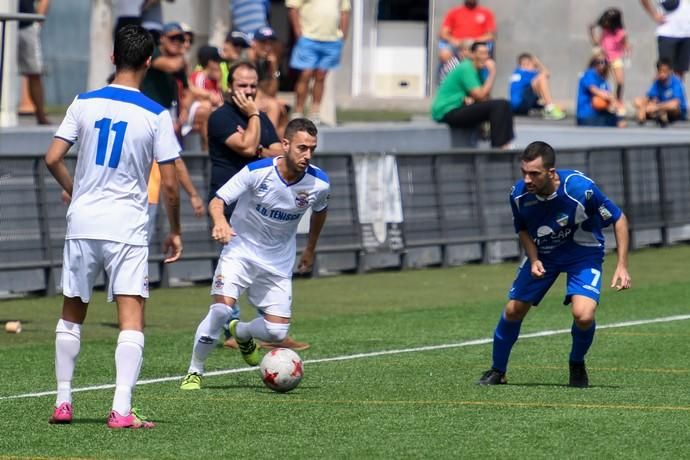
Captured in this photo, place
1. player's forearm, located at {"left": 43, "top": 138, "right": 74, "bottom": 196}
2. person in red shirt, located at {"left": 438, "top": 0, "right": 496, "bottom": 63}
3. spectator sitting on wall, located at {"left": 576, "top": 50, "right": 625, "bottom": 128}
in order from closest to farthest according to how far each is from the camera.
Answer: player's forearm, located at {"left": 43, "top": 138, "right": 74, "bottom": 196}, spectator sitting on wall, located at {"left": 576, "top": 50, "right": 625, "bottom": 128}, person in red shirt, located at {"left": 438, "top": 0, "right": 496, "bottom": 63}

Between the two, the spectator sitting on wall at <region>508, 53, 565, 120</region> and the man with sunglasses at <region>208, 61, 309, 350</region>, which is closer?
the man with sunglasses at <region>208, 61, 309, 350</region>

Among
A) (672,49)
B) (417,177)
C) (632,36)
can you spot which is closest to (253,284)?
(417,177)

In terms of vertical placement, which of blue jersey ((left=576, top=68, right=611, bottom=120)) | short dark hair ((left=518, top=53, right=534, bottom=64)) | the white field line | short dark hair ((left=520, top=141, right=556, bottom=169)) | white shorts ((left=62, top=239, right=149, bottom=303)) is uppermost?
short dark hair ((left=518, top=53, right=534, bottom=64))

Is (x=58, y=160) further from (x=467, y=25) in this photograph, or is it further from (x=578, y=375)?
(x=467, y=25)

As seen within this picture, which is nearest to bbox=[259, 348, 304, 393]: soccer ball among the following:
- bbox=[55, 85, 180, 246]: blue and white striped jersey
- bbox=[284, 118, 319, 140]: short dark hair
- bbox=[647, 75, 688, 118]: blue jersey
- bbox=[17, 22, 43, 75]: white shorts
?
bbox=[284, 118, 319, 140]: short dark hair

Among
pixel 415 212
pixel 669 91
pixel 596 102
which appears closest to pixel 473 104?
pixel 415 212

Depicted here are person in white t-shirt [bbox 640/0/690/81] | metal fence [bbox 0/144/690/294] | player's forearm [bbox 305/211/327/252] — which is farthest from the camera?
person in white t-shirt [bbox 640/0/690/81]

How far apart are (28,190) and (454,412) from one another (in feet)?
24.8

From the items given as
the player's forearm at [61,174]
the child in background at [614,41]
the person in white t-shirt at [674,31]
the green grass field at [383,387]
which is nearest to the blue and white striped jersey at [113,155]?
the player's forearm at [61,174]

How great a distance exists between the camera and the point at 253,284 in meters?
10.9

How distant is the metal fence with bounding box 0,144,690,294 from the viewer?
1588 centimetres

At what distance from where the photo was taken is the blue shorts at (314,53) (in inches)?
814

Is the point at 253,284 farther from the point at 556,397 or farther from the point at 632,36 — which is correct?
the point at 632,36

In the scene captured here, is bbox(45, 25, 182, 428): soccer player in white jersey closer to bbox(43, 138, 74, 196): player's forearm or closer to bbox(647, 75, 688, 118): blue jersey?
bbox(43, 138, 74, 196): player's forearm
